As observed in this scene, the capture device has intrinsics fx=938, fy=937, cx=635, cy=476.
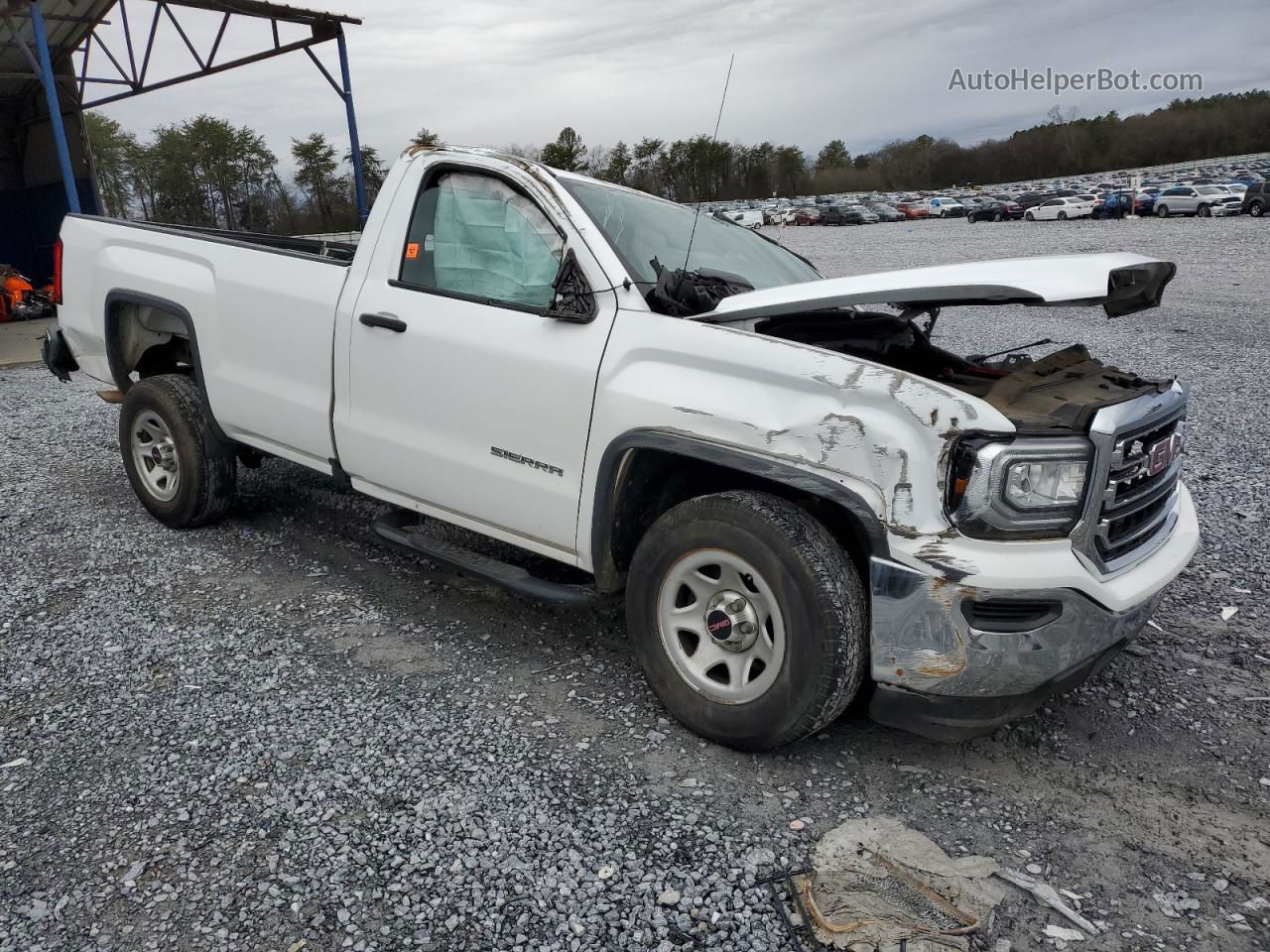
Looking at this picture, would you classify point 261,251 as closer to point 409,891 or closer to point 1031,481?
point 409,891

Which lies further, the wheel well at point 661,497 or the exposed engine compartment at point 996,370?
the wheel well at point 661,497

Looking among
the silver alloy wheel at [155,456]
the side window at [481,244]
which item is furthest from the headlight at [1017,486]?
the silver alloy wheel at [155,456]

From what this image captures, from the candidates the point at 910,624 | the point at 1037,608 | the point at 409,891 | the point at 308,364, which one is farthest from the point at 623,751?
the point at 308,364

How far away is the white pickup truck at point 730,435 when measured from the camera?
2602mm

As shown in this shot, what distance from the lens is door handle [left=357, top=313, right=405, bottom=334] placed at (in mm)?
3678

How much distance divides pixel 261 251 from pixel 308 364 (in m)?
0.65

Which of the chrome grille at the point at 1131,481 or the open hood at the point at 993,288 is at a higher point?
the open hood at the point at 993,288

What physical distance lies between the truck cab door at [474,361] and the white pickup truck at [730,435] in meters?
0.01

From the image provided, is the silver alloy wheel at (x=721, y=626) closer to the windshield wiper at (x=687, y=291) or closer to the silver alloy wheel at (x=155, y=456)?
the windshield wiper at (x=687, y=291)

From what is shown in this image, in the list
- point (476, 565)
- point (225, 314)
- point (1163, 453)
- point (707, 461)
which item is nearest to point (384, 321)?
point (476, 565)

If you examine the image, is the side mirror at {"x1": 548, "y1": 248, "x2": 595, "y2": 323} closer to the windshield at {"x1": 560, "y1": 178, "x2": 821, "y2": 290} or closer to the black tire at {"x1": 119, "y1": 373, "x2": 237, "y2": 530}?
the windshield at {"x1": 560, "y1": 178, "x2": 821, "y2": 290}

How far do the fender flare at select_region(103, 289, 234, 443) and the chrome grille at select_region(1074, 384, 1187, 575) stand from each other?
3978 millimetres

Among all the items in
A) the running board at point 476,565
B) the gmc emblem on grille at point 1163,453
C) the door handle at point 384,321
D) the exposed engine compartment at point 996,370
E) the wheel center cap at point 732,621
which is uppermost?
the door handle at point 384,321

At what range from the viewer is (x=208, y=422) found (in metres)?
4.75
